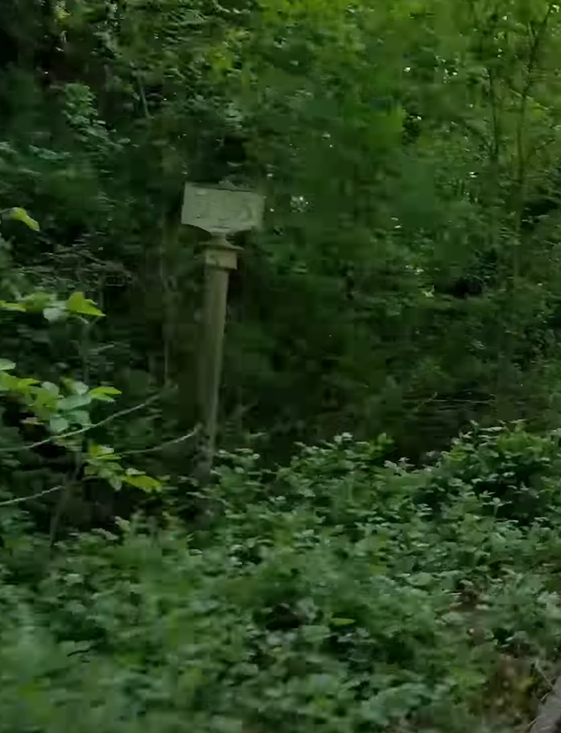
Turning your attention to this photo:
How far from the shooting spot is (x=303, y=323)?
767 centimetres

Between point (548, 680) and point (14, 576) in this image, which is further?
point (14, 576)

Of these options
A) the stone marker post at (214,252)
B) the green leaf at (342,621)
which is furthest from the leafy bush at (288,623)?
the stone marker post at (214,252)

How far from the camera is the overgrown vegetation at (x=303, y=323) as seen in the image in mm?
4414

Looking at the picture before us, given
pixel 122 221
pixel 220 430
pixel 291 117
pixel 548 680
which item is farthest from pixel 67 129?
pixel 548 680

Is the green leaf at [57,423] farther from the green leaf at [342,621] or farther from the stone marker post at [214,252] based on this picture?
the stone marker post at [214,252]

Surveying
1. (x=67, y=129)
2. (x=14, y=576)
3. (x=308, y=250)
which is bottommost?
(x=14, y=576)

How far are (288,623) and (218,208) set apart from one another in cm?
265

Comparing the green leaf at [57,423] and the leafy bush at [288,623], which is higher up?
the green leaf at [57,423]

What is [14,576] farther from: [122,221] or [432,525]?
[122,221]

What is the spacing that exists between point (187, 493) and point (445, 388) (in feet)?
10.1

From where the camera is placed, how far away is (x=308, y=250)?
742 cm

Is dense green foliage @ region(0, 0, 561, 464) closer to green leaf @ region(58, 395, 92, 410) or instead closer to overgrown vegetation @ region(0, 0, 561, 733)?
overgrown vegetation @ region(0, 0, 561, 733)

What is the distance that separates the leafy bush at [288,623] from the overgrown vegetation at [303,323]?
0.02m

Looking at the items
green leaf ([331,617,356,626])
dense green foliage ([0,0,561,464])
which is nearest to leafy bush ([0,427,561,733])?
green leaf ([331,617,356,626])
